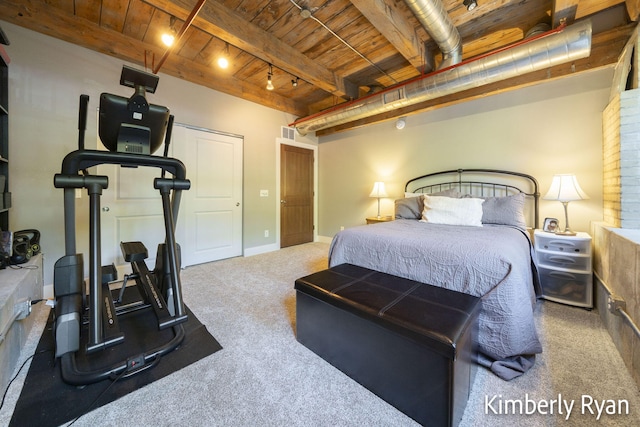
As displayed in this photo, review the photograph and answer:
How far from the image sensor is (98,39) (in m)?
2.68

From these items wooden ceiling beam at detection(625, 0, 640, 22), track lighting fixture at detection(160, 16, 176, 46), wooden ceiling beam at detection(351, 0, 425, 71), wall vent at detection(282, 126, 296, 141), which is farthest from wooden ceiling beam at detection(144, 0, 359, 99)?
wooden ceiling beam at detection(625, 0, 640, 22)

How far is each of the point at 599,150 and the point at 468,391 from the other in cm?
297

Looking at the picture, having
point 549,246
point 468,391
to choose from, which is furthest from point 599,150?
point 468,391

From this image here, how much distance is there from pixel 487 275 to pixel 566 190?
180 centimetres

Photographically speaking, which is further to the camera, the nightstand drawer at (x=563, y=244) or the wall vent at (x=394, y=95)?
the wall vent at (x=394, y=95)

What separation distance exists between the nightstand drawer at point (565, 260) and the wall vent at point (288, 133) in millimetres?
4110

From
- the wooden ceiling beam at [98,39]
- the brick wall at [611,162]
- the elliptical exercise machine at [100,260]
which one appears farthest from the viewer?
the wooden ceiling beam at [98,39]

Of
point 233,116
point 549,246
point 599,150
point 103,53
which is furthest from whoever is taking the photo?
point 233,116

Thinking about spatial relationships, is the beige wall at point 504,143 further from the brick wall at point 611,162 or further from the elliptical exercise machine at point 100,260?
the elliptical exercise machine at point 100,260

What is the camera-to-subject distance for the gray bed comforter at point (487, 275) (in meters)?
1.41

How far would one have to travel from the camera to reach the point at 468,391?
1242 millimetres

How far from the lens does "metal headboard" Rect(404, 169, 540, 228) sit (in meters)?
2.93

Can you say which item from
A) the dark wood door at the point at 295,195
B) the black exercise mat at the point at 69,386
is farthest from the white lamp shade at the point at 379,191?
the black exercise mat at the point at 69,386

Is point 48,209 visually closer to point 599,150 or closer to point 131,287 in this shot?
point 131,287
